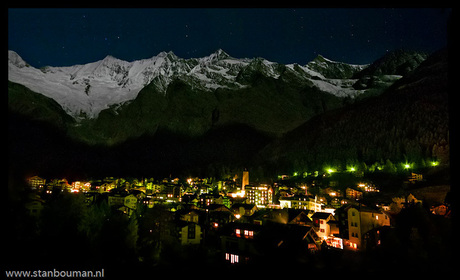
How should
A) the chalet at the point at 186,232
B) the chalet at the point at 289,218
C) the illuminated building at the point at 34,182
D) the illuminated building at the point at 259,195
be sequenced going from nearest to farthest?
the illuminated building at the point at 34,182 → the chalet at the point at 186,232 → the chalet at the point at 289,218 → the illuminated building at the point at 259,195

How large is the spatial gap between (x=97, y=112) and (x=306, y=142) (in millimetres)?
62105

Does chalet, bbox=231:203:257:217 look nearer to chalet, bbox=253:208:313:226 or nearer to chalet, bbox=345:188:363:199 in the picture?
chalet, bbox=253:208:313:226

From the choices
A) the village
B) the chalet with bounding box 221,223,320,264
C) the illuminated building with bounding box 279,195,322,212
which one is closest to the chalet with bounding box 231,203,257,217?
the village

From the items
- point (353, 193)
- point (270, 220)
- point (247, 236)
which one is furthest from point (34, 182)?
point (353, 193)

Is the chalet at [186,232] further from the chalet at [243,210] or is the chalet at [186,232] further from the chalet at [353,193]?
the chalet at [353,193]

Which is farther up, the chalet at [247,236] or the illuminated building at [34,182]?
the illuminated building at [34,182]

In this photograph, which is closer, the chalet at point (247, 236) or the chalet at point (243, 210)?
the chalet at point (247, 236)

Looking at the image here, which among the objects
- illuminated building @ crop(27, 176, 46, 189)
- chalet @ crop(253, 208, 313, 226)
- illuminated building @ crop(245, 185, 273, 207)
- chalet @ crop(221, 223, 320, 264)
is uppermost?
illuminated building @ crop(27, 176, 46, 189)

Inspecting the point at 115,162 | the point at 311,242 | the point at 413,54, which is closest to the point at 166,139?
the point at 115,162

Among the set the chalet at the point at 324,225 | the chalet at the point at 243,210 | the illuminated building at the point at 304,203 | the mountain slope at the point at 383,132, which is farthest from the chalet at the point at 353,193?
the mountain slope at the point at 383,132

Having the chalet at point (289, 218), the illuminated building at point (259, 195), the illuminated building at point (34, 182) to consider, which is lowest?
the illuminated building at point (259, 195)

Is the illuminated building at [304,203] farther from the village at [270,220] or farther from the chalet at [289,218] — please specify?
the chalet at [289,218]

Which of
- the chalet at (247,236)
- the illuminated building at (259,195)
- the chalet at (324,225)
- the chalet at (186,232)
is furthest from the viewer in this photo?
the illuminated building at (259,195)

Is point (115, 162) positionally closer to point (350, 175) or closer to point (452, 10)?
point (350, 175)
